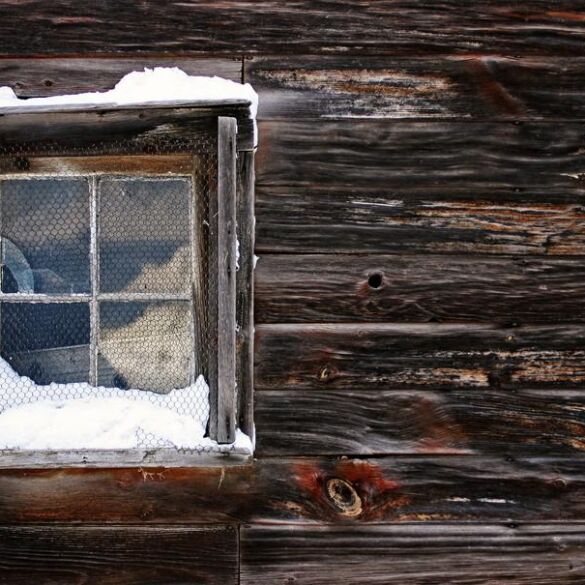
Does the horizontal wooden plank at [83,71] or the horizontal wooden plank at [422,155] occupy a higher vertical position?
the horizontal wooden plank at [83,71]

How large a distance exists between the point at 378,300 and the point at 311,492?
1.68 feet

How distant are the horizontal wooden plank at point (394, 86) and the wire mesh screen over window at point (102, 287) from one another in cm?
30

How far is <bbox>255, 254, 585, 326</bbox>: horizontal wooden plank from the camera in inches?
64.8

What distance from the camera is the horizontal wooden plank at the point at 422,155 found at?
64.4 inches

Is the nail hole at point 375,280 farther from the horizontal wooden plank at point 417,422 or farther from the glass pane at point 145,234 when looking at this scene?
the glass pane at point 145,234

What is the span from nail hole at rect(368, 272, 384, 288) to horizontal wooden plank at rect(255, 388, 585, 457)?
0.26 metres

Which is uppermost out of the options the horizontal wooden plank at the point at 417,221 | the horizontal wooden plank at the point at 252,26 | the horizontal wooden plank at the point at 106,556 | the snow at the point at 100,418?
the horizontal wooden plank at the point at 252,26

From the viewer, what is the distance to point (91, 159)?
5.54 ft

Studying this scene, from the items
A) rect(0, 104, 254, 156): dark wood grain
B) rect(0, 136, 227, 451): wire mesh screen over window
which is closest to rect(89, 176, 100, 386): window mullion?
rect(0, 136, 227, 451): wire mesh screen over window

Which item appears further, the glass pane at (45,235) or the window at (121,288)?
the glass pane at (45,235)

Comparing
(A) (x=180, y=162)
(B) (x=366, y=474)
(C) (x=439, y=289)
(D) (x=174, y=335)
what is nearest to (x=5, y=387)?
(D) (x=174, y=335)

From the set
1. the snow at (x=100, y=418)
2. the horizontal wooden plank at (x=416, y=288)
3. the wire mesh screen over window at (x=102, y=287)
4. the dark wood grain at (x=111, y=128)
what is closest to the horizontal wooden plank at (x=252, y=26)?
the dark wood grain at (x=111, y=128)

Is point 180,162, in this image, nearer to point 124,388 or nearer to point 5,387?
point 124,388

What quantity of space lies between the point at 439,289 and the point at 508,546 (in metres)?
0.68
